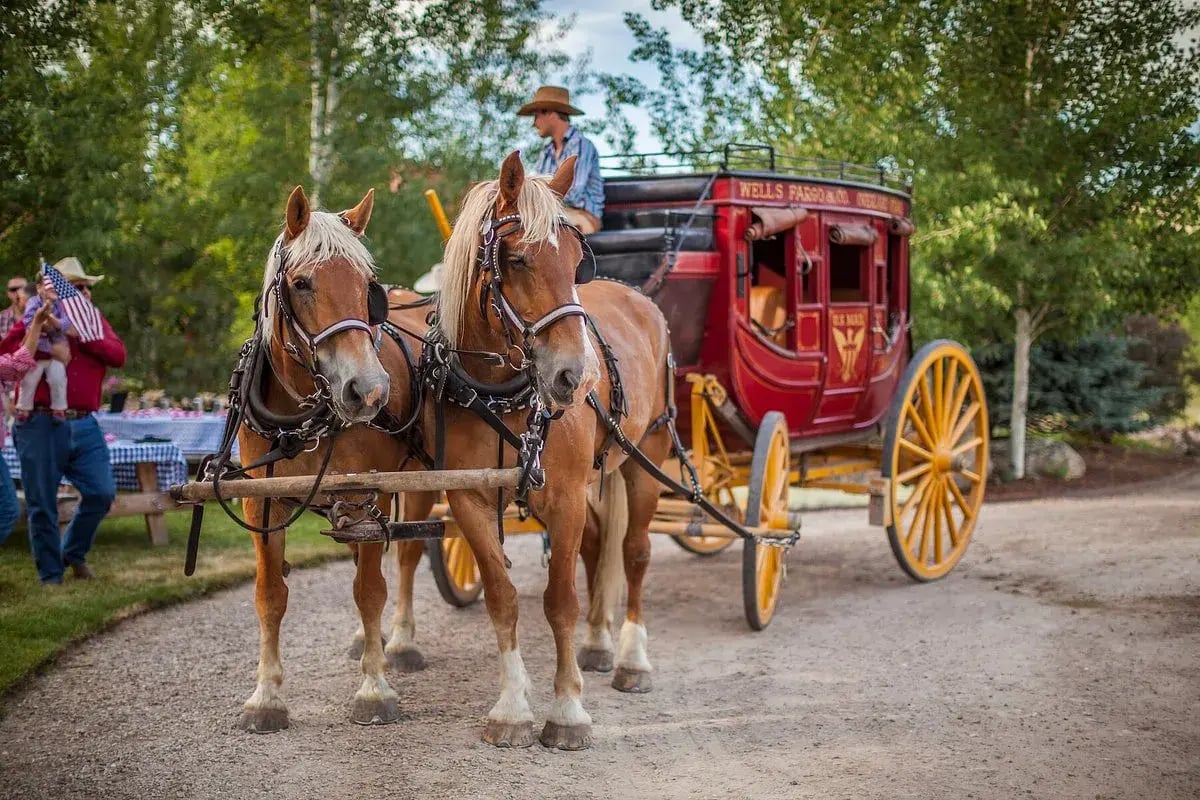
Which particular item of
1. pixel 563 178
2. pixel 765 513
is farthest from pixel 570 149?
pixel 765 513

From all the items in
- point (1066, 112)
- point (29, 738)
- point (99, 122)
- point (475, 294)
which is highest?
point (1066, 112)

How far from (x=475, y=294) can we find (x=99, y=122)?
20.1ft

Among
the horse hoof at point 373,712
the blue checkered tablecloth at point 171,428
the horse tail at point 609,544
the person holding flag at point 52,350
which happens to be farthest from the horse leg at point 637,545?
the blue checkered tablecloth at point 171,428

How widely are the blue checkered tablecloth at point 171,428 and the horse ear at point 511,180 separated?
224 inches

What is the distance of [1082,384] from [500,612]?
12.2 meters

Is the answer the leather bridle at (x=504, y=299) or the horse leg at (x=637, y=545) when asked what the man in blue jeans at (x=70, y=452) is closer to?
the horse leg at (x=637, y=545)

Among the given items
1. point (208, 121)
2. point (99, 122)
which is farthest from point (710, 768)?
point (208, 121)

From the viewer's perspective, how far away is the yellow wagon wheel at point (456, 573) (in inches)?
255

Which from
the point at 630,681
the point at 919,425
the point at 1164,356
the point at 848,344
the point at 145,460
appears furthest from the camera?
the point at 1164,356

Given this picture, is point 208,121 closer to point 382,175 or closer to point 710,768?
point 382,175

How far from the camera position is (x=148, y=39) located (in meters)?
11.0

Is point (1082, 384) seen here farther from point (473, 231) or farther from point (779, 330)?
point (473, 231)

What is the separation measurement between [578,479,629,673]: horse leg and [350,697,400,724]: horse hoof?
125 cm

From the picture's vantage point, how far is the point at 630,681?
519 centimetres
